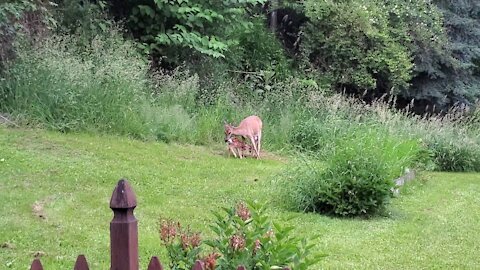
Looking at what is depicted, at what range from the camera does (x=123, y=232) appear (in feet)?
7.06

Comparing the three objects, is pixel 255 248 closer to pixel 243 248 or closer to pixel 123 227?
pixel 243 248

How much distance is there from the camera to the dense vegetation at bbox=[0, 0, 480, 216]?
8.41m

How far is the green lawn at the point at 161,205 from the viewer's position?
488 cm

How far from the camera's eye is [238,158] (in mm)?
9320

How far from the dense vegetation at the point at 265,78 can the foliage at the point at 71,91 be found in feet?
0.06

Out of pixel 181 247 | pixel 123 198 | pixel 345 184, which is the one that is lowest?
pixel 345 184

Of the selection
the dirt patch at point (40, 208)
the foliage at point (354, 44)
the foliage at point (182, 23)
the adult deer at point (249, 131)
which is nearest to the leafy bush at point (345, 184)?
the dirt patch at point (40, 208)

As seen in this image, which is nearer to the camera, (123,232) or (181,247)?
(123,232)

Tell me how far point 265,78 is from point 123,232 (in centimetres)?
1244

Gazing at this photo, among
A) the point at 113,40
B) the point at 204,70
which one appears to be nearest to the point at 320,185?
the point at 113,40

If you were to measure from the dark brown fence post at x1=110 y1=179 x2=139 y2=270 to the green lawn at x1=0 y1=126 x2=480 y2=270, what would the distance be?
212cm

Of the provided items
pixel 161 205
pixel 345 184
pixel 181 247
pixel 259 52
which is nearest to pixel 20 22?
pixel 161 205

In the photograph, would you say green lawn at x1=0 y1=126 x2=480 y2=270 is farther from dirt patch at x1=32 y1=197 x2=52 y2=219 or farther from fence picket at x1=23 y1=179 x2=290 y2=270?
fence picket at x1=23 y1=179 x2=290 y2=270

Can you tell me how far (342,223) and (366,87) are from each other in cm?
1092
